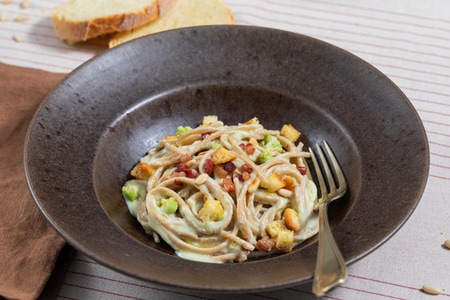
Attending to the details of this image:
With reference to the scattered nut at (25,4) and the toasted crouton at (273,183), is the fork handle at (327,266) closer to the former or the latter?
the toasted crouton at (273,183)

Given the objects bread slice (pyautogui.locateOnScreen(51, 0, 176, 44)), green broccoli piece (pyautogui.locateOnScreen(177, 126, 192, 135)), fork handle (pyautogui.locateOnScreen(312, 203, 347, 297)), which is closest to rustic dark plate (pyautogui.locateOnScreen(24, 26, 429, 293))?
fork handle (pyautogui.locateOnScreen(312, 203, 347, 297))

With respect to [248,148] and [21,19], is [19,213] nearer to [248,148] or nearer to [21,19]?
[248,148]

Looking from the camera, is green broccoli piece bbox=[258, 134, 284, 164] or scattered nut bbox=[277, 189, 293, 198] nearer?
scattered nut bbox=[277, 189, 293, 198]

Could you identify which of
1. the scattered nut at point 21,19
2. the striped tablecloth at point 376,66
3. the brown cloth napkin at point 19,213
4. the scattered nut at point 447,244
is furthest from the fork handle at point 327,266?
the scattered nut at point 21,19

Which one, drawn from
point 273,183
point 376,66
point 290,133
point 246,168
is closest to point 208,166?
point 246,168

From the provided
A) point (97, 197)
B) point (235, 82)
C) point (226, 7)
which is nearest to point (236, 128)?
point (235, 82)

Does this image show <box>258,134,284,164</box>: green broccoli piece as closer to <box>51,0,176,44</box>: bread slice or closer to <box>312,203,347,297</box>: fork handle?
<box>312,203,347,297</box>: fork handle

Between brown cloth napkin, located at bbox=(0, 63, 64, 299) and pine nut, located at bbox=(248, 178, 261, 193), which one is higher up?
pine nut, located at bbox=(248, 178, 261, 193)
